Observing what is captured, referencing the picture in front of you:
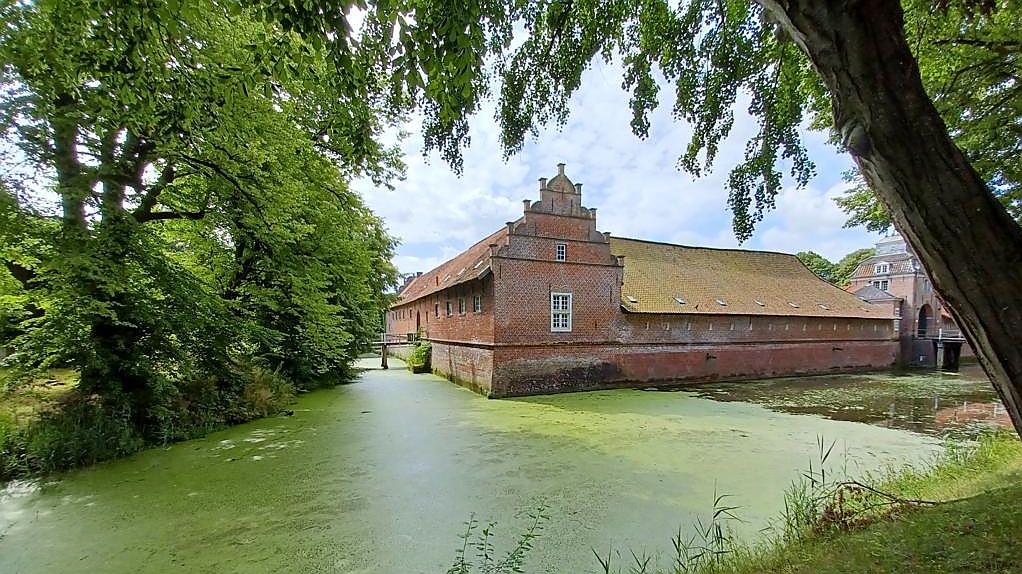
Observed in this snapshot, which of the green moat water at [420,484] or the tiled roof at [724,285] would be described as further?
the tiled roof at [724,285]

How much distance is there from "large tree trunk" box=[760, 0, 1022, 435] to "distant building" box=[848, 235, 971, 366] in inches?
981

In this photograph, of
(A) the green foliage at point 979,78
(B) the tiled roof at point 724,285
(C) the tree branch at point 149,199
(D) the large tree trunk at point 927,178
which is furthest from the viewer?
(B) the tiled roof at point 724,285

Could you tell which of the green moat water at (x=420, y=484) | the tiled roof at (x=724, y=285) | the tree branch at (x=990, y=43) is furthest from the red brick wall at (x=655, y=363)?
the tree branch at (x=990, y=43)

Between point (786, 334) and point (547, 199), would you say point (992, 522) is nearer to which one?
point (547, 199)

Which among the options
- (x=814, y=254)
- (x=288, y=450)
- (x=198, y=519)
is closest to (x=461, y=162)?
(x=198, y=519)

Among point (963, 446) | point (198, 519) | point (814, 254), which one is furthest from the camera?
point (814, 254)

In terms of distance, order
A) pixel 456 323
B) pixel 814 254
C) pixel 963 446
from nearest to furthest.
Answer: pixel 963 446
pixel 456 323
pixel 814 254

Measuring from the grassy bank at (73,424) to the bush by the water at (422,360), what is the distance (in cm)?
906

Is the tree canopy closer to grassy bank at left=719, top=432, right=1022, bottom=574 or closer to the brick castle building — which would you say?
grassy bank at left=719, top=432, right=1022, bottom=574

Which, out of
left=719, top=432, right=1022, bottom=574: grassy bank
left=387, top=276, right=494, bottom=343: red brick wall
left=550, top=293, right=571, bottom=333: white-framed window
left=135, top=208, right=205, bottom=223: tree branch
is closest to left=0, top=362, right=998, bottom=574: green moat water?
left=719, top=432, right=1022, bottom=574: grassy bank

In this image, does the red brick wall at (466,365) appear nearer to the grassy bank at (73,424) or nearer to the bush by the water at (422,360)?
the bush by the water at (422,360)

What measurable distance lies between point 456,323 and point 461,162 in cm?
1078

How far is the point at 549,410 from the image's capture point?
9461mm

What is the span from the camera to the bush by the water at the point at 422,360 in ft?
54.1
